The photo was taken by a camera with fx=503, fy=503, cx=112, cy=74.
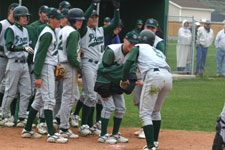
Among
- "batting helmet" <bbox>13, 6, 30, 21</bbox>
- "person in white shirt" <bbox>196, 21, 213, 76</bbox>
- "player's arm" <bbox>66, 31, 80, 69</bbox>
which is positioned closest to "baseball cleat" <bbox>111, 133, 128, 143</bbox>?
"player's arm" <bbox>66, 31, 80, 69</bbox>

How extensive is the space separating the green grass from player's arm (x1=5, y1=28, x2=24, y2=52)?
8.55ft

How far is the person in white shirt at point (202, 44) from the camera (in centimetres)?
1833

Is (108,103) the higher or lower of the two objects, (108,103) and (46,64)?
the lower

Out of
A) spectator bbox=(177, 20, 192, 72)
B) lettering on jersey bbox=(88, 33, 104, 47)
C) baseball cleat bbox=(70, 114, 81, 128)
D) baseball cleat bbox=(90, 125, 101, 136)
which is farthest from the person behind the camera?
spectator bbox=(177, 20, 192, 72)

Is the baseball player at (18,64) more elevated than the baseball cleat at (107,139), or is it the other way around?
the baseball player at (18,64)

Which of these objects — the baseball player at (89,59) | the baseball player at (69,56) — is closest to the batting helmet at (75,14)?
the baseball player at (69,56)

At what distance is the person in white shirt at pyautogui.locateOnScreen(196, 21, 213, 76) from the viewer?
18.3 m

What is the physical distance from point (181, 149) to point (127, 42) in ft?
6.00

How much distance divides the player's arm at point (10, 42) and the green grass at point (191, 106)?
2.61 metres

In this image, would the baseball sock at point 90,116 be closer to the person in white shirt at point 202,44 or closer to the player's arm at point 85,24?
the player's arm at point 85,24

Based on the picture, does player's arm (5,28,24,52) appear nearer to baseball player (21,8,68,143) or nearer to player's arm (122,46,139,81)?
baseball player (21,8,68,143)

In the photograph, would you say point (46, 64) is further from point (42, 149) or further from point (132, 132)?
point (132, 132)

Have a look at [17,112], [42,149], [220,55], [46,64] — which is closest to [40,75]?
[46,64]

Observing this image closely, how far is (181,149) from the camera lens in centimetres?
762
